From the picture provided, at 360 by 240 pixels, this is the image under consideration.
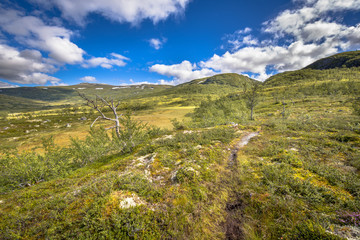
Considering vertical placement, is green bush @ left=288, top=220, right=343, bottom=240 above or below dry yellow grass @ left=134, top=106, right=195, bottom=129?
above

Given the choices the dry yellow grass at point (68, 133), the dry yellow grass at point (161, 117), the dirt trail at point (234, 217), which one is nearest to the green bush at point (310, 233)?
the dirt trail at point (234, 217)

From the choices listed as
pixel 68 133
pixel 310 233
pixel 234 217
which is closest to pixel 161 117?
pixel 68 133

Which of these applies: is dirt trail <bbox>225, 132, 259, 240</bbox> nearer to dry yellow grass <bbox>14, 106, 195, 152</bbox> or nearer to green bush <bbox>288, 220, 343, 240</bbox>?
green bush <bbox>288, 220, 343, 240</bbox>

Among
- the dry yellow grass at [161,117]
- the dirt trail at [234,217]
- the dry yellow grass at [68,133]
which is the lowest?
the dry yellow grass at [68,133]

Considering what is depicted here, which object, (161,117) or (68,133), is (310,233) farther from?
(161,117)

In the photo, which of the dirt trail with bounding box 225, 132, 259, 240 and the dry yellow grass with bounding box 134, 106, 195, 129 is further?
the dry yellow grass with bounding box 134, 106, 195, 129

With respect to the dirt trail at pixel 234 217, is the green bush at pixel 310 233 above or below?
above

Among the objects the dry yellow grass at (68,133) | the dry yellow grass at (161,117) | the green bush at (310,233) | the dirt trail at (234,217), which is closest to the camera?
the green bush at (310,233)

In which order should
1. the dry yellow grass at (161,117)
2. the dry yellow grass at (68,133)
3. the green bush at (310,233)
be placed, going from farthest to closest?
the dry yellow grass at (161,117), the dry yellow grass at (68,133), the green bush at (310,233)

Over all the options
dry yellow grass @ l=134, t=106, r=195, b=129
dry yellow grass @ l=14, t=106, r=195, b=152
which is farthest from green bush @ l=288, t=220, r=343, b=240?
dry yellow grass @ l=134, t=106, r=195, b=129

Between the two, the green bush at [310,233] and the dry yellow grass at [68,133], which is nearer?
the green bush at [310,233]

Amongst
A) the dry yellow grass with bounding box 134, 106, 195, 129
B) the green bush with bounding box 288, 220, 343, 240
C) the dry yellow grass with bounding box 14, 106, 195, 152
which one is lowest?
the dry yellow grass with bounding box 14, 106, 195, 152

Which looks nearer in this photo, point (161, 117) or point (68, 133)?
point (68, 133)

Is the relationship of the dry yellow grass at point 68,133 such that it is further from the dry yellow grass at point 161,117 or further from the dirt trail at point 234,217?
the dirt trail at point 234,217
